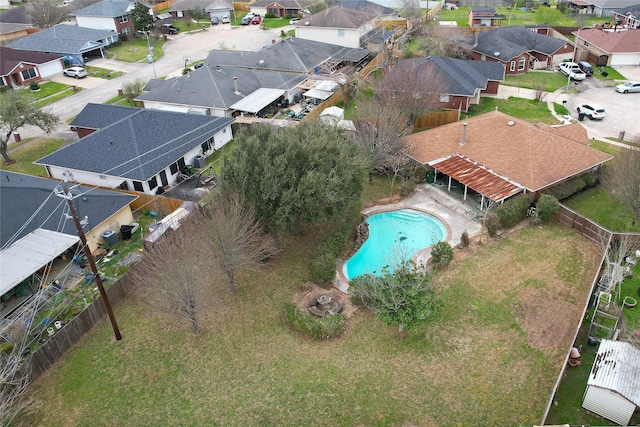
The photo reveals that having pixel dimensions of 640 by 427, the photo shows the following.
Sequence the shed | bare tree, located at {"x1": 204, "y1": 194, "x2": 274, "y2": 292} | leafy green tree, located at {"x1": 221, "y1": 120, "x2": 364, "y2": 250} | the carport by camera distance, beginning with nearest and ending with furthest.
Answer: the shed
bare tree, located at {"x1": 204, "y1": 194, "x2": 274, "y2": 292}
leafy green tree, located at {"x1": 221, "y1": 120, "x2": 364, "y2": 250}
the carport

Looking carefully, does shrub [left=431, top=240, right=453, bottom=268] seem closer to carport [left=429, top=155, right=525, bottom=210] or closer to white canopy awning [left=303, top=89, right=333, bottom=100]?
carport [left=429, top=155, right=525, bottom=210]

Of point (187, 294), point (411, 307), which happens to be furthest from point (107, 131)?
point (411, 307)

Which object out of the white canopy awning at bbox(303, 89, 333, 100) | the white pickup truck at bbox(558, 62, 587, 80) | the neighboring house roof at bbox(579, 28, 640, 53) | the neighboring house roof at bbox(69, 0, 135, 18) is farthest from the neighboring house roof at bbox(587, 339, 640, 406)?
the neighboring house roof at bbox(69, 0, 135, 18)

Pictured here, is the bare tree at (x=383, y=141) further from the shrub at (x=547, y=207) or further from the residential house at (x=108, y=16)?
the residential house at (x=108, y=16)

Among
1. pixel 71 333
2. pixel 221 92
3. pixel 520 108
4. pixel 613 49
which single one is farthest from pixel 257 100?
pixel 613 49

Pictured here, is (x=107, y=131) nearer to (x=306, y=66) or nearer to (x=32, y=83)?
(x=306, y=66)

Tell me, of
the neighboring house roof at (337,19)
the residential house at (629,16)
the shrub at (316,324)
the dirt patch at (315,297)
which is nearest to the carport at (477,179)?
the dirt patch at (315,297)
